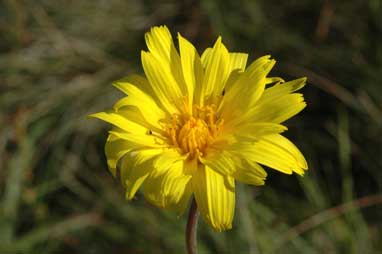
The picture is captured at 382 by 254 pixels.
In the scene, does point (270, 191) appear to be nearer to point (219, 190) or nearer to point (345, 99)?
point (345, 99)

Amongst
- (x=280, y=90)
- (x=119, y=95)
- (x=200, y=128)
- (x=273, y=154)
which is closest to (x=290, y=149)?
(x=273, y=154)

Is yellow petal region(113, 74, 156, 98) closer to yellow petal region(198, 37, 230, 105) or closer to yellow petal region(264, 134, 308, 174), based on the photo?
yellow petal region(198, 37, 230, 105)

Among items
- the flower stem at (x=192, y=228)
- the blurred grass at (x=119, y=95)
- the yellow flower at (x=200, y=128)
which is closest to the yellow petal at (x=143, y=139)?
the yellow flower at (x=200, y=128)

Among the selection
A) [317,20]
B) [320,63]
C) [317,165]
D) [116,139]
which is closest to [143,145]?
[116,139]

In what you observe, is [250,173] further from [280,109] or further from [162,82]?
[162,82]

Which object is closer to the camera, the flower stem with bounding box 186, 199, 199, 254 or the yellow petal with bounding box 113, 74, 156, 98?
the flower stem with bounding box 186, 199, 199, 254

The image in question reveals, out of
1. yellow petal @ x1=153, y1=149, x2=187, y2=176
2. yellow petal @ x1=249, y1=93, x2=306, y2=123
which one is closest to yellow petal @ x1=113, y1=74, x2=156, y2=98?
yellow petal @ x1=153, y1=149, x2=187, y2=176
